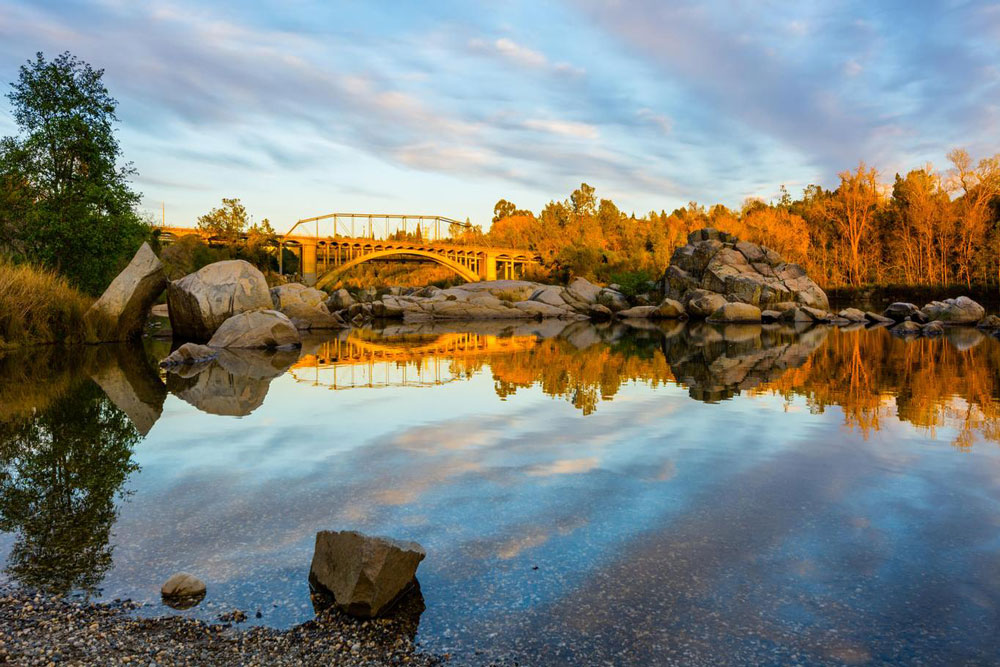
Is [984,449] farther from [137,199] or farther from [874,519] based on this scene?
[137,199]

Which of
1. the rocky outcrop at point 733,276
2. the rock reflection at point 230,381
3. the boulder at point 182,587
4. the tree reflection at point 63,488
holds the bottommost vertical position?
the rock reflection at point 230,381

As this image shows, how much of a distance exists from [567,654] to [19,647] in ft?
8.62

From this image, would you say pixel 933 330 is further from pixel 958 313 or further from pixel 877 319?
pixel 877 319

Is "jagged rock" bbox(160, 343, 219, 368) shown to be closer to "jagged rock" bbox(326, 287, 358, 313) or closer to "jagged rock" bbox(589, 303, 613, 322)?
"jagged rock" bbox(326, 287, 358, 313)

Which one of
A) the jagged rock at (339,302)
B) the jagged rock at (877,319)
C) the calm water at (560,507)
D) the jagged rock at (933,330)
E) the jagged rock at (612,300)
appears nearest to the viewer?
the calm water at (560,507)

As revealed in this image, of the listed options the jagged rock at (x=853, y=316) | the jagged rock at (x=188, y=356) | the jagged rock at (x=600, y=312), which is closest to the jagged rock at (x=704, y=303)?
the jagged rock at (x=600, y=312)

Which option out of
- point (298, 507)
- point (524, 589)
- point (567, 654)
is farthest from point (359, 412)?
point (567, 654)

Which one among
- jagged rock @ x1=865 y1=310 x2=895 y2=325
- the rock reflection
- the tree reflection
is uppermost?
jagged rock @ x1=865 y1=310 x2=895 y2=325

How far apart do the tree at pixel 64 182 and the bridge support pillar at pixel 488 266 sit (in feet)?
176

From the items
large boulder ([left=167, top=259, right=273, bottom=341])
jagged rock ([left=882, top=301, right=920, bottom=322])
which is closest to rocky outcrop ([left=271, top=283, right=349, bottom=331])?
large boulder ([left=167, top=259, right=273, bottom=341])

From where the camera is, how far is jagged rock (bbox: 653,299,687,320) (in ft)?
153

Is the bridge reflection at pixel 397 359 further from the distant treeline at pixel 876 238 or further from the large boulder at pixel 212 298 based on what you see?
the distant treeline at pixel 876 238

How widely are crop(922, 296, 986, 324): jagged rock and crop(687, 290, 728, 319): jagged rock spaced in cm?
1132

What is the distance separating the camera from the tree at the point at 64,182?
22.3m
